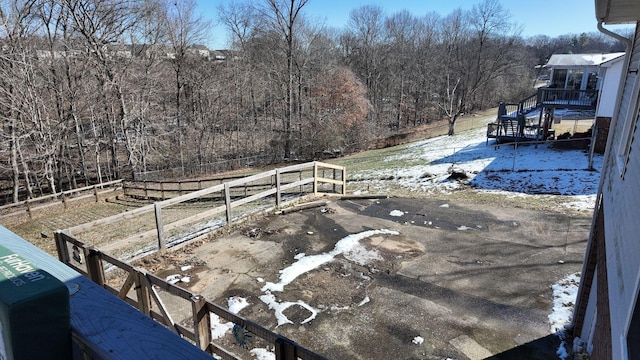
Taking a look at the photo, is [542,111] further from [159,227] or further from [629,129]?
[159,227]

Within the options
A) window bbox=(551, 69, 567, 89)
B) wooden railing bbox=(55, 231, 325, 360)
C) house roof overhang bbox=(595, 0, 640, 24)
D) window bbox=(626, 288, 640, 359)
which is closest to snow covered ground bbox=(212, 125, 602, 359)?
wooden railing bbox=(55, 231, 325, 360)

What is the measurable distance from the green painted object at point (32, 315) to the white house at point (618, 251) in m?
2.49

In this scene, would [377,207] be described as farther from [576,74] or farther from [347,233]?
[576,74]

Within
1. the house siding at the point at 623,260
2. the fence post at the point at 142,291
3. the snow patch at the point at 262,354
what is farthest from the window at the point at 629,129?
the fence post at the point at 142,291

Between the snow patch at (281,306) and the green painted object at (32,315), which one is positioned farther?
the snow patch at (281,306)

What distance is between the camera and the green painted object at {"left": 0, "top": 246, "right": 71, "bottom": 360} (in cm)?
103

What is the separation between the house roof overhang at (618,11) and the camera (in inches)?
155

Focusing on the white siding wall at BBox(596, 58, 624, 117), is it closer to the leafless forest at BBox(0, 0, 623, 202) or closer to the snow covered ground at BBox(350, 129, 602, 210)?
the snow covered ground at BBox(350, 129, 602, 210)

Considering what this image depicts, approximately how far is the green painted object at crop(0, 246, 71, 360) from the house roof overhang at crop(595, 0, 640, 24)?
16.9ft

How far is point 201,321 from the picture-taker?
12.0 feet

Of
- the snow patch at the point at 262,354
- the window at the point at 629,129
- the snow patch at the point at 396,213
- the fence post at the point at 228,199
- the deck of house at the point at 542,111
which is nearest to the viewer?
the window at the point at 629,129

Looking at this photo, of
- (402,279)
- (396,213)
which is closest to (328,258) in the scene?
(402,279)

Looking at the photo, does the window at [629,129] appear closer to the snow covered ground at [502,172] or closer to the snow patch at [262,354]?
the snow patch at [262,354]

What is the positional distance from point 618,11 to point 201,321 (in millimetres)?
5676
